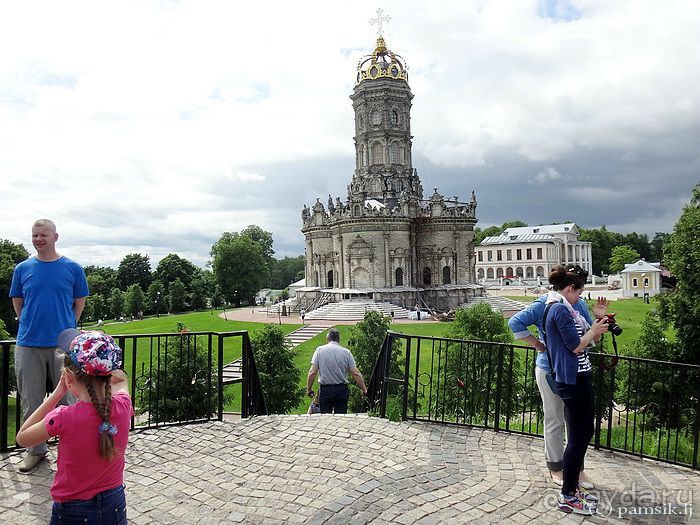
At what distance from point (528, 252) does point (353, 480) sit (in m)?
87.7

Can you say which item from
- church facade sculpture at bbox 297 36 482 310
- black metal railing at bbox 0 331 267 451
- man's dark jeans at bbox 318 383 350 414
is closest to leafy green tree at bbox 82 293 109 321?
church facade sculpture at bbox 297 36 482 310

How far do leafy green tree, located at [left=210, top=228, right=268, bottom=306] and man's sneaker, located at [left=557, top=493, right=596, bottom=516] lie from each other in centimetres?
6363

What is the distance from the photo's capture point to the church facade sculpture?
4462 cm

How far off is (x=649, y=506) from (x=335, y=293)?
40.6 m

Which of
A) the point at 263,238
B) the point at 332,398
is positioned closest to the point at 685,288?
the point at 332,398

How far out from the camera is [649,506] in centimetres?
506

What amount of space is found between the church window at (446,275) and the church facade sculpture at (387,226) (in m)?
0.09

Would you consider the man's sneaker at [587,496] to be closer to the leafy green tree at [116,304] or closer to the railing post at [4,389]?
Result: the railing post at [4,389]

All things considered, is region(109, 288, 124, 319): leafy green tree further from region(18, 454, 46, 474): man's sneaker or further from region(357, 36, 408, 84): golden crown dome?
region(18, 454, 46, 474): man's sneaker

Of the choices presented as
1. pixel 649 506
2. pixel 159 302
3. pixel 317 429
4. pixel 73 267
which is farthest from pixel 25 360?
pixel 159 302

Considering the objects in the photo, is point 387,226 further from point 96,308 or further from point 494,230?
point 494,230

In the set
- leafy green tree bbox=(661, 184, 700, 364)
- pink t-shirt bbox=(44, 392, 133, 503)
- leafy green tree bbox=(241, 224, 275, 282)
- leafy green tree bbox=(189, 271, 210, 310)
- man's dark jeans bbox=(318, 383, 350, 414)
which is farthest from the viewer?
leafy green tree bbox=(241, 224, 275, 282)

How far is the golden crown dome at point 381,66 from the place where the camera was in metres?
50.4

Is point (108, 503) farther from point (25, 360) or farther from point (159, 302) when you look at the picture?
point (159, 302)
